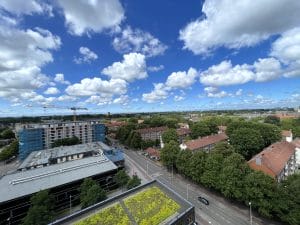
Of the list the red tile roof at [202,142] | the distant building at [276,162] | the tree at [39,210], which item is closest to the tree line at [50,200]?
the tree at [39,210]

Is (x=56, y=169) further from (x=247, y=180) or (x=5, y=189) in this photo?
(x=247, y=180)

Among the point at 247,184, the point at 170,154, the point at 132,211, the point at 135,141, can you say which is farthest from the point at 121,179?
the point at 135,141

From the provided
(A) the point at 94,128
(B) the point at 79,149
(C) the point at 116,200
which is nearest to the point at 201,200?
(C) the point at 116,200

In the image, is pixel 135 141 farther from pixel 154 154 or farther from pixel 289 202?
pixel 289 202

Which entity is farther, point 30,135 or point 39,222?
point 30,135

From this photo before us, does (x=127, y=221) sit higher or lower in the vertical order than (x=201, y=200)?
higher

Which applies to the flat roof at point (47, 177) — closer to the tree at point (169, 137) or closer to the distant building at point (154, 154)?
the distant building at point (154, 154)

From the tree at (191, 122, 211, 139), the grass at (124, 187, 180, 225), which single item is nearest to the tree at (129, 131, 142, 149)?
the tree at (191, 122, 211, 139)
